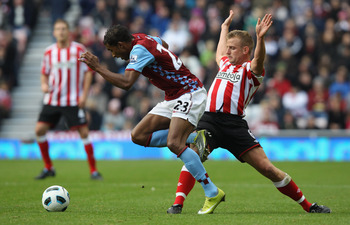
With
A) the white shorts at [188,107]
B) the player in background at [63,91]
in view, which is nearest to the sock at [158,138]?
the white shorts at [188,107]

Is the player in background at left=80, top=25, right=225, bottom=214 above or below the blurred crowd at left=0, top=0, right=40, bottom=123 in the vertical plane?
above

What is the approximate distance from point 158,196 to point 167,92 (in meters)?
1.97

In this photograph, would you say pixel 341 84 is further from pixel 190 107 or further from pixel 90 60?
pixel 90 60

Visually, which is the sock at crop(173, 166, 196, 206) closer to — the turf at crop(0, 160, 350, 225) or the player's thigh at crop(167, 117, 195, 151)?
the turf at crop(0, 160, 350, 225)

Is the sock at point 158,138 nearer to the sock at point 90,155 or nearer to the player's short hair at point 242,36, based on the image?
the player's short hair at point 242,36

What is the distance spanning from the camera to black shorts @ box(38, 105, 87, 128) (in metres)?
10.5

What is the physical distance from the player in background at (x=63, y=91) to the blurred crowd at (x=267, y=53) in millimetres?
6509

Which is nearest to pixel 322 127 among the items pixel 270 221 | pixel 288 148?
pixel 288 148

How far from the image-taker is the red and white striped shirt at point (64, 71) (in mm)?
10664

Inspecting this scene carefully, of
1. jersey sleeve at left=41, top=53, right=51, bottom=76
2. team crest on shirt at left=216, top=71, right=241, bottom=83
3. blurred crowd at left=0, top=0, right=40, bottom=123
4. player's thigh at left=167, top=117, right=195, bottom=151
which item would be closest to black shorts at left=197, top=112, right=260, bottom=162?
player's thigh at left=167, top=117, right=195, bottom=151

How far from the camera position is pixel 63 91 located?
1062 centimetres

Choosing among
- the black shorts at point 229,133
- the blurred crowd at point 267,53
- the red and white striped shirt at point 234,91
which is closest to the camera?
the black shorts at point 229,133

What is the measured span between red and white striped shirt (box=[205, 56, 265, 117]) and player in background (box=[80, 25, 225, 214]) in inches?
Answer: 7.7

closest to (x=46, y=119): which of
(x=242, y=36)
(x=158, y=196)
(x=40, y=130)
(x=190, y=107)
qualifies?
(x=40, y=130)
